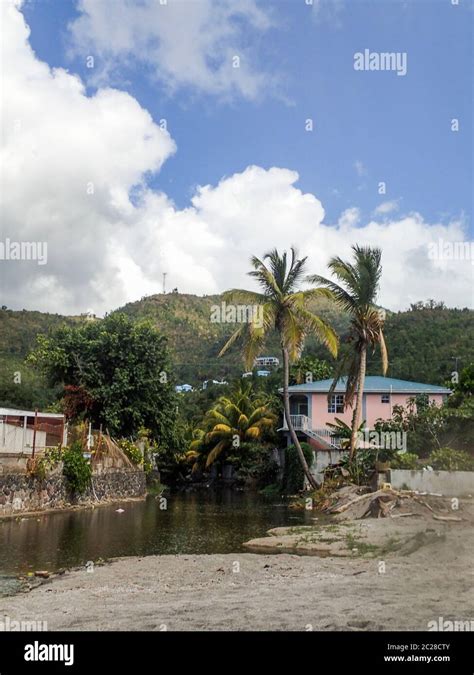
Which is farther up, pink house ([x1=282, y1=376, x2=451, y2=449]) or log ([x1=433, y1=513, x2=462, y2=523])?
pink house ([x1=282, y1=376, x2=451, y2=449])

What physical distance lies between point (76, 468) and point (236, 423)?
814 inches

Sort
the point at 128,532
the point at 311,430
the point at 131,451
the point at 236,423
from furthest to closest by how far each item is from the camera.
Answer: the point at 236,423
the point at 311,430
the point at 131,451
the point at 128,532

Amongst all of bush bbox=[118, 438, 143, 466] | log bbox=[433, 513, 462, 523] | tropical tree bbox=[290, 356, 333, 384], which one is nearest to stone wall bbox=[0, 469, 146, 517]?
bush bbox=[118, 438, 143, 466]

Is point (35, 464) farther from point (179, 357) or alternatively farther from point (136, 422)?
point (179, 357)

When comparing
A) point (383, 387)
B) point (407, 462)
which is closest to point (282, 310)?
point (407, 462)

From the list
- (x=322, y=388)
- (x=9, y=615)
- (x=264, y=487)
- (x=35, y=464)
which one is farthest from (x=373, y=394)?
(x=9, y=615)

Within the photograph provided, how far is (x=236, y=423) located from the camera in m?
45.7

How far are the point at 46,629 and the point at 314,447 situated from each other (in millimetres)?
30112

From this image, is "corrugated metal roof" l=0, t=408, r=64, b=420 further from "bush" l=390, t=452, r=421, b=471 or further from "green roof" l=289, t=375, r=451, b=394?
"green roof" l=289, t=375, r=451, b=394

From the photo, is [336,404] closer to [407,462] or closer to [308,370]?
[308,370]

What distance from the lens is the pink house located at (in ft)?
124

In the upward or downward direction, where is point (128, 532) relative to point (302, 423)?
downward

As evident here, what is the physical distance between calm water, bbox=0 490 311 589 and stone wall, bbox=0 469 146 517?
2.49 ft

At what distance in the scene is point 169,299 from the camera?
11262 cm
